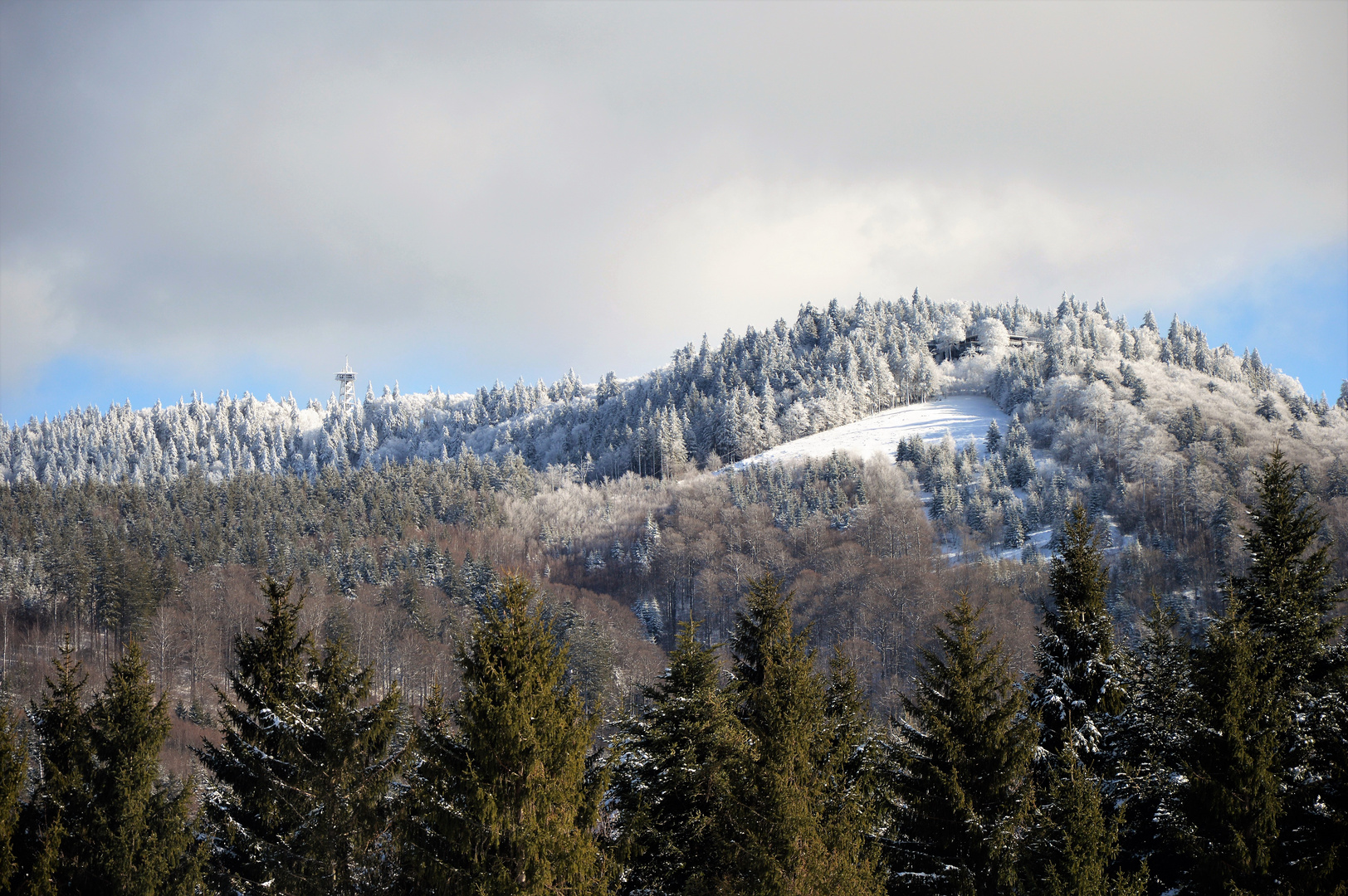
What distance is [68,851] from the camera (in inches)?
698

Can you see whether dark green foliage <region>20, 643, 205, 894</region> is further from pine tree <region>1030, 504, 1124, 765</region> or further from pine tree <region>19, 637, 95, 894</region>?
pine tree <region>1030, 504, 1124, 765</region>

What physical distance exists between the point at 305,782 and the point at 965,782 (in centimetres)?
1306

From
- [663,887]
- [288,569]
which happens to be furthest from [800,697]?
[288,569]

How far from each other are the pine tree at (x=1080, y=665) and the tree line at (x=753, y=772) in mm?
61

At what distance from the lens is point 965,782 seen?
1664 cm

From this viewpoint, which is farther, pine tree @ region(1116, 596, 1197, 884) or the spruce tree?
pine tree @ region(1116, 596, 1197, 884)

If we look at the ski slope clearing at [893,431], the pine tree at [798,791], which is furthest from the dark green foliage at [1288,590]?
the ski slope clearing at [893,431]

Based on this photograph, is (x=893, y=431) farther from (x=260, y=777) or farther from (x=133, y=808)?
(x=133, y=808)

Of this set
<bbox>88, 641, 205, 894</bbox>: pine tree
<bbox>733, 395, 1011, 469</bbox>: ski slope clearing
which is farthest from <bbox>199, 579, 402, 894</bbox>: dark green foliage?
<bbox>733, 395, 1011, 469</bbox>: ski slope clearing

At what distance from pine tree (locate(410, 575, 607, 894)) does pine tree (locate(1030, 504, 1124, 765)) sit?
429 inches

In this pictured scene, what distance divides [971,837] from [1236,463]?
128 meters

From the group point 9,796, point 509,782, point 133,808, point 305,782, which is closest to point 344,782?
point 305,782

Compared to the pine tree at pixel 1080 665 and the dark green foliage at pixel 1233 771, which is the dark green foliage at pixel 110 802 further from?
the dark green foliage at pixel 1233 771

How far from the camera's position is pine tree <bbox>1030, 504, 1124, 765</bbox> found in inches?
728
